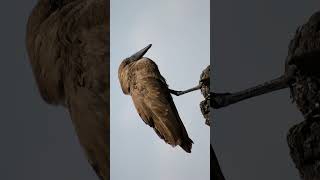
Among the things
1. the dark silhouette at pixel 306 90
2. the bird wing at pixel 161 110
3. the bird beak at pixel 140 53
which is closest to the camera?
the dark silhouette at pixel 306 90

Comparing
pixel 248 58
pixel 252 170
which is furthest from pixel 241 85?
pixel 252 170

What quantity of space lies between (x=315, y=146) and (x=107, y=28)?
754mm

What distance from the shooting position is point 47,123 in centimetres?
226

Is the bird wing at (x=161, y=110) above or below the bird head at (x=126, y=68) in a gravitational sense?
below

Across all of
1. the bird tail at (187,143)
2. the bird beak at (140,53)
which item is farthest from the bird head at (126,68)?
the bird tail at (187,143)

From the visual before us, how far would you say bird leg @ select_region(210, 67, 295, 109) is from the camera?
1625 millimetres

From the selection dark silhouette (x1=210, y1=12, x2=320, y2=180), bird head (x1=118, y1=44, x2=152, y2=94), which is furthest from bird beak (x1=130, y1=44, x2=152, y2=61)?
dark silhouette (x1=210, y1=12, x2=320, y2=180)

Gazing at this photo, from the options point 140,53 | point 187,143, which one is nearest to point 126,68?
point 140,53

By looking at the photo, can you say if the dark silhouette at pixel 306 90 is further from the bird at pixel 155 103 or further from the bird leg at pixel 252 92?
the bird at pixel 155 103

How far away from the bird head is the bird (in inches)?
0.4

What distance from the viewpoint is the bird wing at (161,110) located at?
1.89m

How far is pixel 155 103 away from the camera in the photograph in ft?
6.21

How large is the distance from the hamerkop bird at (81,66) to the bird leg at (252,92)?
0.35m

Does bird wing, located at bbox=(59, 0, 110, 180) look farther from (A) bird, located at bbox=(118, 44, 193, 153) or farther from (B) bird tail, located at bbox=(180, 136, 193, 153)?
(B) bird tail, located at bbox=(180, 136, 193, 153)
